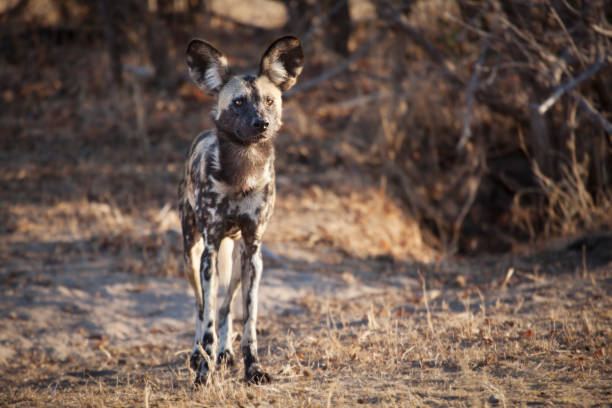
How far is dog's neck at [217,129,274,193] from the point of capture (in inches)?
146

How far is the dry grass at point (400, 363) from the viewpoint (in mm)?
3129

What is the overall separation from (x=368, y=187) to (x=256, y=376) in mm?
4980

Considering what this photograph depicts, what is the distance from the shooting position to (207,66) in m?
3.84

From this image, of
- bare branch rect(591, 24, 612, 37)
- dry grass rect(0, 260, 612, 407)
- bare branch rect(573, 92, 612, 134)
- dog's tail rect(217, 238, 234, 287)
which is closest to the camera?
dry grass rect(0, 260, 612, 407)

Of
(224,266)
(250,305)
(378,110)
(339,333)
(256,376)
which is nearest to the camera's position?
(256,376)

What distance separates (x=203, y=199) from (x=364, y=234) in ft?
12.4

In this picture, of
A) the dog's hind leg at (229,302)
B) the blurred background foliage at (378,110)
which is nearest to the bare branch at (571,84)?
the blurred background foliage at (378,110)

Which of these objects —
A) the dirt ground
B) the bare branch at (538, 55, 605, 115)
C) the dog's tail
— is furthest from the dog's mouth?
the bare branch at (538, 55, 605, 115)

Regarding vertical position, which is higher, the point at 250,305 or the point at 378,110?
the point at 378,110

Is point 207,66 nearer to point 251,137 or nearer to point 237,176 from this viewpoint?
point 251,137

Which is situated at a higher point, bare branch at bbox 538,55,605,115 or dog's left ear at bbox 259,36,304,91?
bare branch at bbox 538,55,605,115

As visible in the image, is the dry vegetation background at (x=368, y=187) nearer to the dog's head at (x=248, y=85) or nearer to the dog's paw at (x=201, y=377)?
the dog's paw at (x=201, y=377)

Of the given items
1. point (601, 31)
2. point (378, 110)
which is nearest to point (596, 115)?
point (601, 31)

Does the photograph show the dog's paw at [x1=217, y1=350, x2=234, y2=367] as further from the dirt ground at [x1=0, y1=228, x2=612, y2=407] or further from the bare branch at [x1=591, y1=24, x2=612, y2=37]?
the bare branch at [x1=591, y1=24, x2=612, y2=37]
